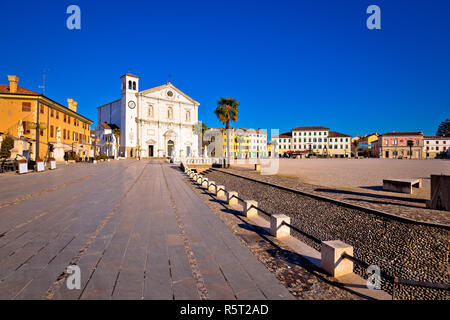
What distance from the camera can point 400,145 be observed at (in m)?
79.1

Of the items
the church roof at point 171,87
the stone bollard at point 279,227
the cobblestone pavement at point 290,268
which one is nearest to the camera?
the cobblestone pavement at point 290,268

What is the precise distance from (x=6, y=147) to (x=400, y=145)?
325 ft

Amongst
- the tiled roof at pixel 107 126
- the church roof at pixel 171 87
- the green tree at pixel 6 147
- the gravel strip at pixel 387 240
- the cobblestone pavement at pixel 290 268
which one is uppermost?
the church roof at pixel 171 87

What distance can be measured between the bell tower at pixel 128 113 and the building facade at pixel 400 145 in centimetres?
8103

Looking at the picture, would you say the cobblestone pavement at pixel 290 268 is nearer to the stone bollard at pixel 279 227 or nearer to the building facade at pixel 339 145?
the stone bollard at pixel 279 227

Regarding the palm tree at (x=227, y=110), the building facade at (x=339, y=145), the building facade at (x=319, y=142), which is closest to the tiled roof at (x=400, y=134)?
the building facade at (x=339, y=145)

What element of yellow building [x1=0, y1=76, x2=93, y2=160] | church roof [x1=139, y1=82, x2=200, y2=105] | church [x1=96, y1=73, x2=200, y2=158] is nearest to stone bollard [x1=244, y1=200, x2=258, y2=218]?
yellow building [x1=0, y1=76, x2=93, y2=160]

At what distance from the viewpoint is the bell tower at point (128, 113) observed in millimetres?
51219

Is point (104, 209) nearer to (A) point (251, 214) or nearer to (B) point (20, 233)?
(B) point (20, 233)

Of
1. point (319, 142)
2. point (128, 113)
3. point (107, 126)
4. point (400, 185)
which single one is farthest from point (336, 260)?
point (319, 142)

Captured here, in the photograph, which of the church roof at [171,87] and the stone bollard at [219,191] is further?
the church roof at [171,87]

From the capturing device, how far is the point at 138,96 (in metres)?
52.1
